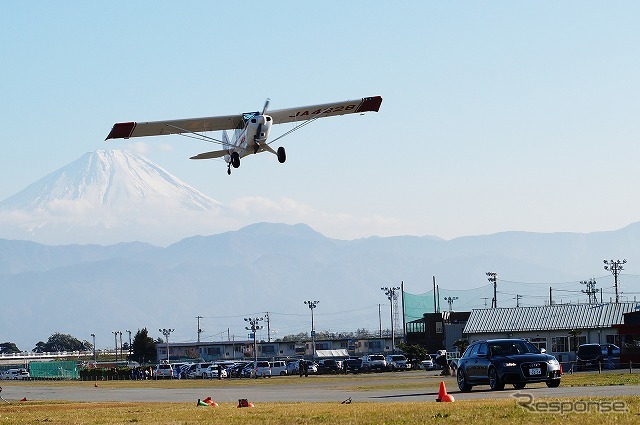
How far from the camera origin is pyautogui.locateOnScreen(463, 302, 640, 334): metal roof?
88188 millimetres

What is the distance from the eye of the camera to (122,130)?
185 feet

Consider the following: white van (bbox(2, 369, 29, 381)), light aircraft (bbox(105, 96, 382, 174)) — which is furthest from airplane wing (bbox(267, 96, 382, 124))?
white van (bbox(2, 369, 29, 381))

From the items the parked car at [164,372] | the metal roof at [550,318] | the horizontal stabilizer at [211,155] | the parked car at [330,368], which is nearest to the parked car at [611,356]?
the metal roof at [550,318]

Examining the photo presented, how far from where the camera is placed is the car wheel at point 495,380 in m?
33.5

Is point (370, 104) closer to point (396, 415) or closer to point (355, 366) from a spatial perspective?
point (355, 366)

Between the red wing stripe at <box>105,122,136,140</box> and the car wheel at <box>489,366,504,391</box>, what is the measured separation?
27493 mm

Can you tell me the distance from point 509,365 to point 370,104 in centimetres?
3150

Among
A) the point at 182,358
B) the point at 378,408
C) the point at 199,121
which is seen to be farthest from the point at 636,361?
the point at 182,358

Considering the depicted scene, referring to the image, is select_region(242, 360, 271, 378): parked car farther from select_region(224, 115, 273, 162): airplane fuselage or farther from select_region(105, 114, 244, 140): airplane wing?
select_region(224, 115, 273, 162): airplane fuselage

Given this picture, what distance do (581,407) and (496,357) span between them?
9.85 metres

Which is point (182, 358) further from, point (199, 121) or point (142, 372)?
point (199, 121)

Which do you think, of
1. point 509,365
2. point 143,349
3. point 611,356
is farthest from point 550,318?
point 143,349

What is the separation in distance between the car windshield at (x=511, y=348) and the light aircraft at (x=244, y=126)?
22.7m

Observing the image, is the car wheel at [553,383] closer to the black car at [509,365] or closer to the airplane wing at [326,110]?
the black car at [509,365]
